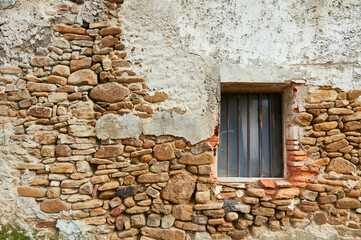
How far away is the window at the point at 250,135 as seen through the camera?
105 inches

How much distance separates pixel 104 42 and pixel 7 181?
1677 millimetres

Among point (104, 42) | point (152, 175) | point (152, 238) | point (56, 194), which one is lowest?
point (152, 238)

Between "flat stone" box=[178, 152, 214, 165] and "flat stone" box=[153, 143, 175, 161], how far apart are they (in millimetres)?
114

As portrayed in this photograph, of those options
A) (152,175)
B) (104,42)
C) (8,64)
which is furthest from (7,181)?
(104,42)

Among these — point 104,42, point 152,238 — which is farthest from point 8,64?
point 152,238

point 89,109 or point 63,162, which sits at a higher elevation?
point 89,109

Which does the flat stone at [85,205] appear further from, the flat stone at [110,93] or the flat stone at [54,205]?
the flat stone at [110,93]

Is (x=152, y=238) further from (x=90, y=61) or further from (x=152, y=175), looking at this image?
(x=90, y=61)

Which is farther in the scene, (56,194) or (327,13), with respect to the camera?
(327,13)

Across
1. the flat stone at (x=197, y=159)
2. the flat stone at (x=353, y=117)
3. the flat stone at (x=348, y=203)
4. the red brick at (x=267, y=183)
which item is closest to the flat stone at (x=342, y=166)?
the flat stone at (x=348, y=203)

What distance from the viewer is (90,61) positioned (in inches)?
95.3

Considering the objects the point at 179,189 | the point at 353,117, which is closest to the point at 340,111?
the point at 353,117

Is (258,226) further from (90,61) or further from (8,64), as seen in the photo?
(8,64)

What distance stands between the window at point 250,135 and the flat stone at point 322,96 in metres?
0.34
